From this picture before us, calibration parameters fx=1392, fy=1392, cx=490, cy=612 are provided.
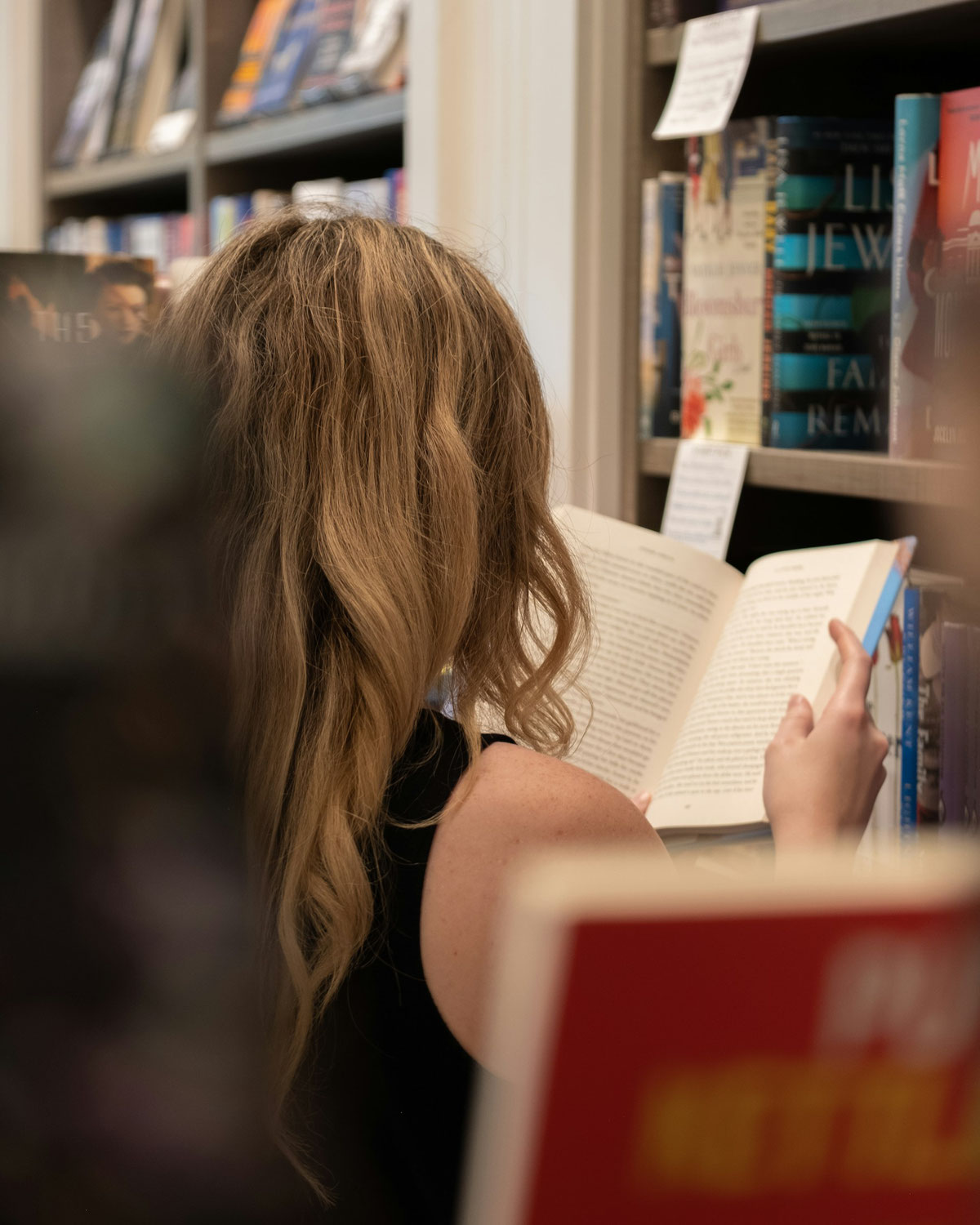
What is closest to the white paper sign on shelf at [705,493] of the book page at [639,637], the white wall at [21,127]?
the book page at [639,637]

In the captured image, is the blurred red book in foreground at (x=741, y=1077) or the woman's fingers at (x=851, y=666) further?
the woman's fingers at (x=851, y=666)

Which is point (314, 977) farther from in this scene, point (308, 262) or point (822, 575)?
point (822, 575)

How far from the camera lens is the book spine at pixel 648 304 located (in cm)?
131

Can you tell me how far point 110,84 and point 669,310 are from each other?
1.67 meters

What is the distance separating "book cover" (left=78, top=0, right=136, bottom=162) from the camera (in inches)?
101

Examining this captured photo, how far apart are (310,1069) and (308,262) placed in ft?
1.28

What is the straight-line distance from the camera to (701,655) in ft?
3.49

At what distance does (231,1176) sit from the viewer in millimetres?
548

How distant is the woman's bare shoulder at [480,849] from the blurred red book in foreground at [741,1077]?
1.48 ft

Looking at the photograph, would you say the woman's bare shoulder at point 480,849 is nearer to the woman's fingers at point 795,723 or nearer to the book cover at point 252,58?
the woman's fingers at point 795,723

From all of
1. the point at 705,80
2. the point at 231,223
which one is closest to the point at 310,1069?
the point at 705,80

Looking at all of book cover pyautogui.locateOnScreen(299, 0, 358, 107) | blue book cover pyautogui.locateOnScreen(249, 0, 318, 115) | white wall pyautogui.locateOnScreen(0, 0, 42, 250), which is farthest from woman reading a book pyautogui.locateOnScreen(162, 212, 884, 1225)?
white wall pyautogui.locateOnScreen(0, 0, 42, 250)

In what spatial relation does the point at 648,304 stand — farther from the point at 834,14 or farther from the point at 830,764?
the point at 830,764

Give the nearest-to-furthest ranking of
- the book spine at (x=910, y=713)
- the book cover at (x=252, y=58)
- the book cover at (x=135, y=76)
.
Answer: the book spine at (x=910, y=713) < the book cover at (x=252, y=58) < the book cover at (x=135, y=76)
